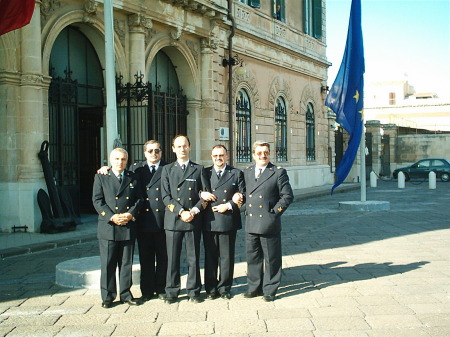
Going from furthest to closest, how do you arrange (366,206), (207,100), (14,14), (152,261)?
(207,100), (366,206), (14,14), (152,261)

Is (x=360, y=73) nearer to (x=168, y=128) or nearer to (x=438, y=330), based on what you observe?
(x=168, y=128)

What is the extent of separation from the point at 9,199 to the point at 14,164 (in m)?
0.71

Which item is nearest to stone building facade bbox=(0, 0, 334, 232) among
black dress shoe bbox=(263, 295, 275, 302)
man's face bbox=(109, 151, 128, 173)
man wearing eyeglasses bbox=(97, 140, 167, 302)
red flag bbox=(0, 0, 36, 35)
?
red flag bbox=(0, 0, 36, 35)

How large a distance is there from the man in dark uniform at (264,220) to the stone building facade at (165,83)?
6.55m

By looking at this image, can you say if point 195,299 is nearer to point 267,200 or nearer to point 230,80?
point 267,200

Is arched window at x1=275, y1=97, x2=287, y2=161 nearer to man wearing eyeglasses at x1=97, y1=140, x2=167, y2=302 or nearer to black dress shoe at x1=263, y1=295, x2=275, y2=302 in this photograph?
man wearing eyeglasses at x1=97, y1=140, x2=167, y2=302

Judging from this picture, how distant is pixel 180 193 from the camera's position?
6426mm

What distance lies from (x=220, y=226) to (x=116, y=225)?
3.76 ft

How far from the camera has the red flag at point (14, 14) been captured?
9.17 meters

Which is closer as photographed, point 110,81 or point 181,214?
point 181,214

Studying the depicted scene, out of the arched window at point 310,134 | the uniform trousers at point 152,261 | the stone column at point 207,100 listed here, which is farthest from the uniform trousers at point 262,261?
the arched window at point 310,134

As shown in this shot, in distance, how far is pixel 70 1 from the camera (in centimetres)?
1308

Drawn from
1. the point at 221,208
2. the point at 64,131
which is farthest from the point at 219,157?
the point at 64,131

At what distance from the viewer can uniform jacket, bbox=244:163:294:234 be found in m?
6.48
